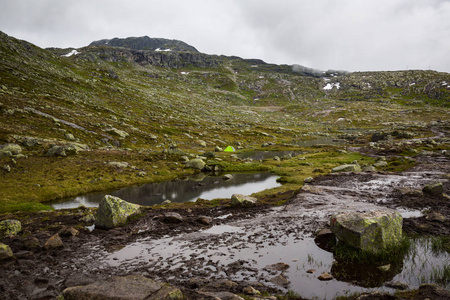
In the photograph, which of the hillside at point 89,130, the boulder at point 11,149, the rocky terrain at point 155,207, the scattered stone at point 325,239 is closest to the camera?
the rocky terrain at point 155,207

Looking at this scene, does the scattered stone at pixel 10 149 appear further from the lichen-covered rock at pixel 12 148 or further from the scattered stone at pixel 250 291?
the scattered stone at pixel 250 291

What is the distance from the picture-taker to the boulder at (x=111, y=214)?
891 inches

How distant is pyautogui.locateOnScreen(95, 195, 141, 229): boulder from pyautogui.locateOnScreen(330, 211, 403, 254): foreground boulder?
1957 cm

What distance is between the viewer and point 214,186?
43.0 metres

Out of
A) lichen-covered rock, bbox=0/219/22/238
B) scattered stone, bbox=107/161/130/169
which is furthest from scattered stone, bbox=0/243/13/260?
scattered stone, bbox=107/161/130/169

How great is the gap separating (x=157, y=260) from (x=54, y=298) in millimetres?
5904

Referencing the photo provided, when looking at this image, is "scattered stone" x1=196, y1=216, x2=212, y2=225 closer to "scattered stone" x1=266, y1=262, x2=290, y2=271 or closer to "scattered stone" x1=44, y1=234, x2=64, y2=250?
"scattered stone" x1=266, y1=262, x2=290, y2=271

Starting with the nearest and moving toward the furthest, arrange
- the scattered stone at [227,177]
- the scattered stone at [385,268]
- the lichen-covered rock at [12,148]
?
1. the scattered stone at [385,268]
2. the lichen-covered rock at [12,148]
3. the scattered stone at [227,177]

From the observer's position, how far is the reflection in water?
34.5 metres

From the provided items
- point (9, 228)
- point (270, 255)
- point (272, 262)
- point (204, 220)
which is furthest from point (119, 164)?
point (272, 262)

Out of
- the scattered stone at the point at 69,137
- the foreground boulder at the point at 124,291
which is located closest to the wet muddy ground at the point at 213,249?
the foreground boulder at the point at 124,291

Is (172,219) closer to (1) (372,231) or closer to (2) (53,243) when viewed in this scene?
(2) (53,243)

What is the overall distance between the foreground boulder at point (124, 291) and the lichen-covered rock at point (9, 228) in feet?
46.7

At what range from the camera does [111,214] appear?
2272cm
